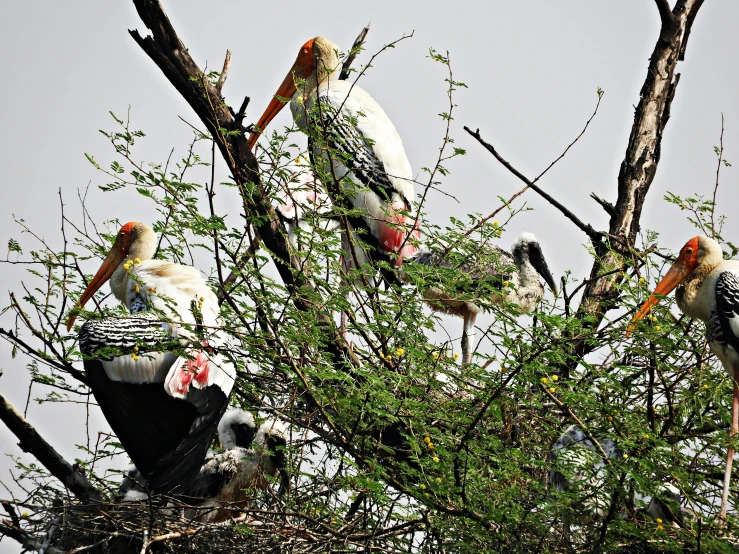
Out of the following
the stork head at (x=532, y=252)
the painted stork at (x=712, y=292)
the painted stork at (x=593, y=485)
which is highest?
the stork head at (x=532, y=252)

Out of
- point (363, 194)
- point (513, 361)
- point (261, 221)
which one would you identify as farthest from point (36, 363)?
point (513, 361)

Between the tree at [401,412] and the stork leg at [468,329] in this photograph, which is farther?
the stork leg at [468,329]

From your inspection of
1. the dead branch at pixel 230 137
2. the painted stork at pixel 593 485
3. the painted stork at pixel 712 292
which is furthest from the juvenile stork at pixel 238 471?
the painted stork at pixel 712 292

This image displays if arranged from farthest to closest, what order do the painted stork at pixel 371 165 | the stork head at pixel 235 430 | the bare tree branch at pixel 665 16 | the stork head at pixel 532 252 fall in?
the stork head at pixel 532 252
the bare tree branch at pixel 665 16
the painted stork at pixel 371 165
the stork head at pixel 235 430

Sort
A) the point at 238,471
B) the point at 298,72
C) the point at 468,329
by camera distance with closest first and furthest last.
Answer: the point at 238,471 < the point at 298,72 < the point at 468,329

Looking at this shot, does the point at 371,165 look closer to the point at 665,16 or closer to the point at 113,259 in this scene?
the point at 113,259

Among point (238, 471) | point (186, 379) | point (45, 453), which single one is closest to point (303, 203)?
point (186, 379)

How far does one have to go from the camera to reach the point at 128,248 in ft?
17.5

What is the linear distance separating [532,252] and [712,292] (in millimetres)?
3068

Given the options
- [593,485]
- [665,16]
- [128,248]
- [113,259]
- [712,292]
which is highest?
[665,16]

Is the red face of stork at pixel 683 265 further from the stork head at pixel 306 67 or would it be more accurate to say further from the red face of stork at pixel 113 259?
the red face of stork at pixel 113 259

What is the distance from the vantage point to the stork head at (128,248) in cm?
516

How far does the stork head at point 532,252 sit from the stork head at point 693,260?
2.84 m

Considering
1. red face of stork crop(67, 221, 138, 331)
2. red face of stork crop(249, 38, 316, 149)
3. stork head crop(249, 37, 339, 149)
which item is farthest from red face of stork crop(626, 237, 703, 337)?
red face of stork crop(67, 221, 138, 331)
